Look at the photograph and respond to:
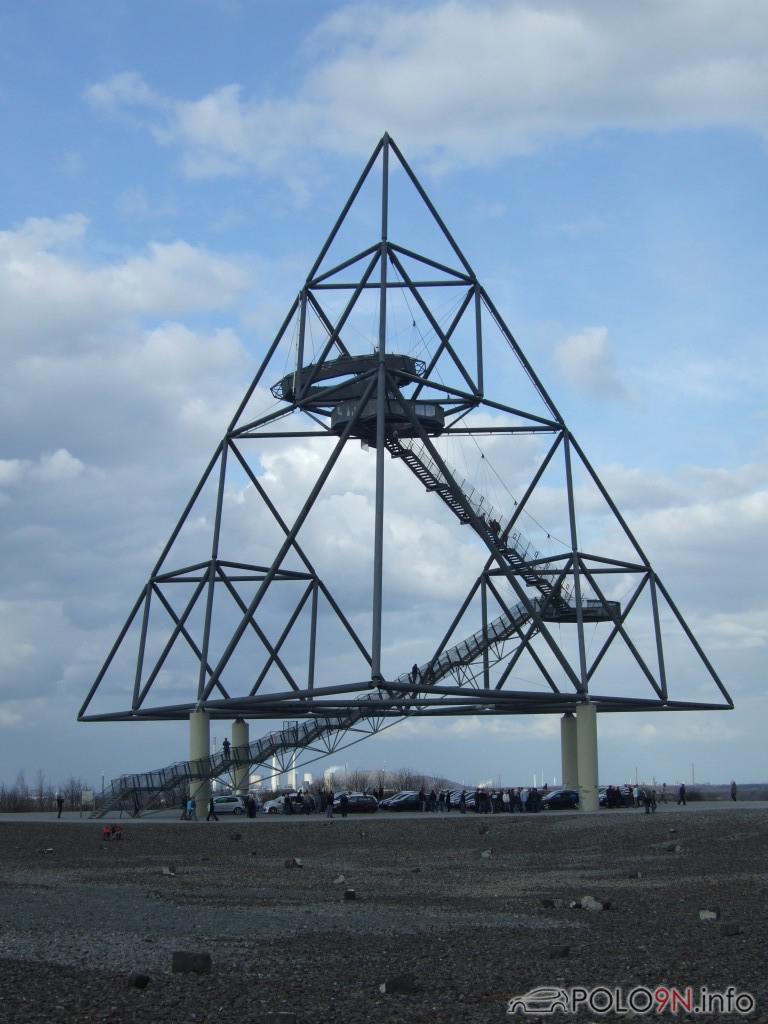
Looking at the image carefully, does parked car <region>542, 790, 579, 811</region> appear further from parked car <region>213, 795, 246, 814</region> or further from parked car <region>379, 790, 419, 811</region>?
parked car <region>213, 795, 246, 814</region>

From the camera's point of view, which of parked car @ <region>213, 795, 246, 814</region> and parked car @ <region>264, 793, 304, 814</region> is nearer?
parked car @ <region>213, 795, 246, 814</region>

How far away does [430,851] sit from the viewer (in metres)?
33.5

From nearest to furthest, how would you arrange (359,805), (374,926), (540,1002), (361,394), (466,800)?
(540,1002)
(374,926)
(361,394)
(359,805)
(466,800)

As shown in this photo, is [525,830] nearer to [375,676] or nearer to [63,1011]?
[375,676]

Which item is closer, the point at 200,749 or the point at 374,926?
the point at 374,926

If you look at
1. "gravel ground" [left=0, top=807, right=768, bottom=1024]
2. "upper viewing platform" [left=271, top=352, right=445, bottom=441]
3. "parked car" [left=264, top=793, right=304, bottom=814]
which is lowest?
"parked car" [left=264, top=793, right=304, bottom=814]

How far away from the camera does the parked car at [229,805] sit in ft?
172

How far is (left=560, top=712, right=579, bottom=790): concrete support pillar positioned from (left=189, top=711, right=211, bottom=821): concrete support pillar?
48.5 feet

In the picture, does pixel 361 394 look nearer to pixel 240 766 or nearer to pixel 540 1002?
pixel 240 766

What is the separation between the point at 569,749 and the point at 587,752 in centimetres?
949

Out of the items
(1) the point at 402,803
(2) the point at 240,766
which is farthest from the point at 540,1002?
(1) the point at 402,803

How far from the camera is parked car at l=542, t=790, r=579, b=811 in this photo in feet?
165

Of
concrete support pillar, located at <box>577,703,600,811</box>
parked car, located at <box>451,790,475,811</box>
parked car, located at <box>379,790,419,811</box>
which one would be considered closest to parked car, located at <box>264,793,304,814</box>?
parked car, located at <box>379,790,419,811</box>

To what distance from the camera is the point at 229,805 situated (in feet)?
173
